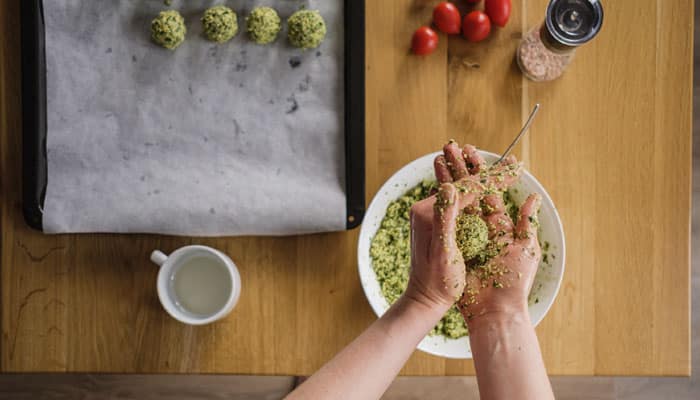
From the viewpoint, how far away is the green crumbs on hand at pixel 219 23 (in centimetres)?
104

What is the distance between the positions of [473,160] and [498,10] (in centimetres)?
32

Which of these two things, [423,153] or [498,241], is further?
[423,153]

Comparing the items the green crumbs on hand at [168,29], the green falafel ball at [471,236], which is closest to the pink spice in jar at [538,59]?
the green falafel ball at [471,236]

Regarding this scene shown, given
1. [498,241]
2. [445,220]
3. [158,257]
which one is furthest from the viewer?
[158,257]

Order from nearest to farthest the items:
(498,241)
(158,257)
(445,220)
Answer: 1. (445,220)
2. (498,241)
3. (158,257)

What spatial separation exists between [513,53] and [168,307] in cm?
78

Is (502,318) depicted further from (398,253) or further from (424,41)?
(424,41)

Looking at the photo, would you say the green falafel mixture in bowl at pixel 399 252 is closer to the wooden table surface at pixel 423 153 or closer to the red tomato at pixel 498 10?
the wooden table surface at pixel 423 153

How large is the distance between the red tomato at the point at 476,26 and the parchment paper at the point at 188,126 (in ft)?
0.76

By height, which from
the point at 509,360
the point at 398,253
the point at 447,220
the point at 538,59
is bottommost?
the point at 509,360

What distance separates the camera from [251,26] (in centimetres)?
105

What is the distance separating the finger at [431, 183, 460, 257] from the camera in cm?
82

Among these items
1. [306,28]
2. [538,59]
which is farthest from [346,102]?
[538,59]

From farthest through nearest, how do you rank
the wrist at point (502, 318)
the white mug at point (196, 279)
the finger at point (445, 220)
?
the white mug at point (196, 279)
the wrist at point (502, 318)
the finger at point (445, 220)
